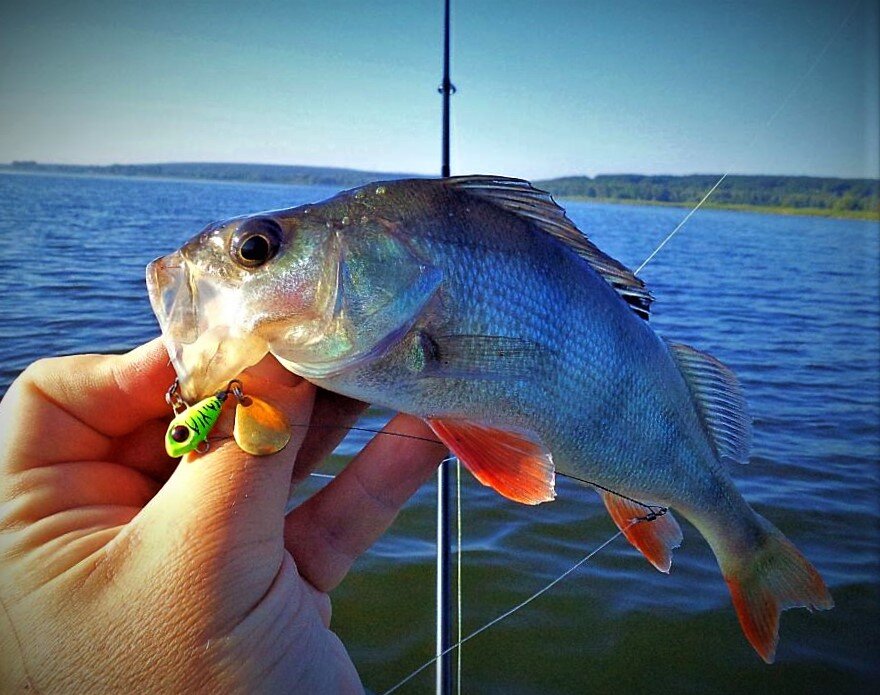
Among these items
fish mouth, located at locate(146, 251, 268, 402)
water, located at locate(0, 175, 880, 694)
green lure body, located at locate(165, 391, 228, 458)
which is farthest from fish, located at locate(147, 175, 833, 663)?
water, located at locate(0, 175, 880, 694)

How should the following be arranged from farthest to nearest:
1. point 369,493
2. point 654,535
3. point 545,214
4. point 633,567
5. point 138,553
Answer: point 633,567, point 654,535, point 369,493, point 545,214, point 138,553

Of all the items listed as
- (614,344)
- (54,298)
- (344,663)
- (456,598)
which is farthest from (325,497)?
(54,298)

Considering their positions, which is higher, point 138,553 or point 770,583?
point 138,553

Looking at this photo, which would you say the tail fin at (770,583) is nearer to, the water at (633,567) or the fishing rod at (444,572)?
the fishing rod at (444,572)

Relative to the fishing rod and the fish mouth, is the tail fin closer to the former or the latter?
the fishing rod

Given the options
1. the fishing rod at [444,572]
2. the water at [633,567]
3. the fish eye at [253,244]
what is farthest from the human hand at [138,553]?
the water at [633,567]

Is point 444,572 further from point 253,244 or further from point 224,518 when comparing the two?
point 253,244

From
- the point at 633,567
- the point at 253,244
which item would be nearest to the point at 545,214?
the point at 253,244
